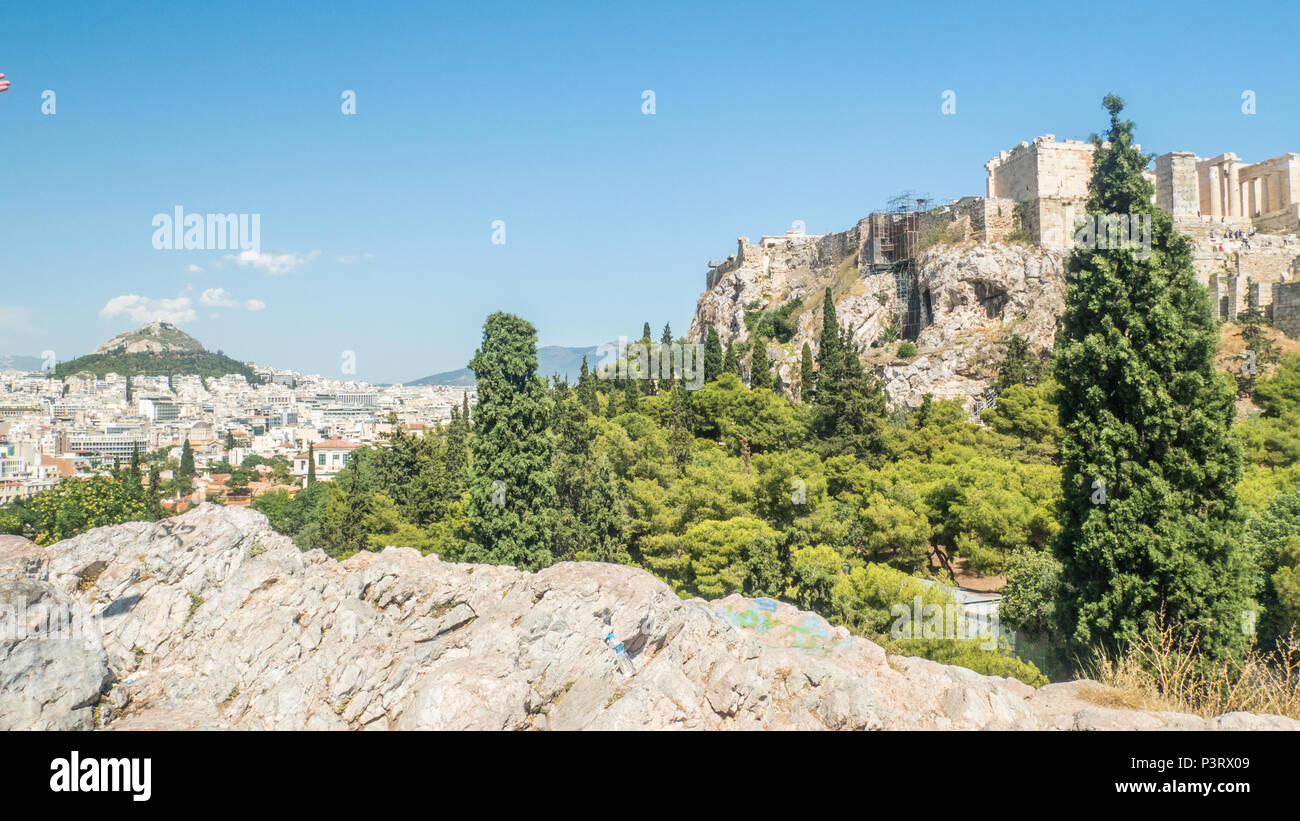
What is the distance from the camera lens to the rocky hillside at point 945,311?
36.0 m

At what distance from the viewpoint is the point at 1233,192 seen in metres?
41.5

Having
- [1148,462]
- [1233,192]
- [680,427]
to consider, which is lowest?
[680,427]

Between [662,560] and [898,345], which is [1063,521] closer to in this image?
[662,560]

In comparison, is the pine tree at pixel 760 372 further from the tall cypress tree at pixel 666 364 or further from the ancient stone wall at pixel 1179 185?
the ancient stone wall at pixel 1179 185

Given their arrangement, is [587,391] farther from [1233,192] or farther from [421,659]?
[1233,192]

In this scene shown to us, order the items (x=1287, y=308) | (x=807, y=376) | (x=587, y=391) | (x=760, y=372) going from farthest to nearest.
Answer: (x=587, y=391) < (x=760, y=372) < (x=807, y=376) < (x=1287, y=308)

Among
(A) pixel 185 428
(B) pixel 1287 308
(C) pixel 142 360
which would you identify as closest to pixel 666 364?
(B) pixel 1287 308

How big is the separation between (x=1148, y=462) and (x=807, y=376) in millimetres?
28032

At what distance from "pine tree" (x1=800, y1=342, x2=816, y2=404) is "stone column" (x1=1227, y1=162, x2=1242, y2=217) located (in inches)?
919

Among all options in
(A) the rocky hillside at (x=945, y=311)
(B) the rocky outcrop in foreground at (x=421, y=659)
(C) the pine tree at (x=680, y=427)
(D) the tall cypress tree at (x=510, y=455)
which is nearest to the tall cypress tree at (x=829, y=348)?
(A) the rocky hillside at (x=945, y=311)

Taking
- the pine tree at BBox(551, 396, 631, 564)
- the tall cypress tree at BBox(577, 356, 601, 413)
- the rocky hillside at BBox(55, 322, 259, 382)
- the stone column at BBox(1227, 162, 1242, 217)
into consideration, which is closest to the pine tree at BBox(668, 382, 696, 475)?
the tall cypress tree at BBox(577, 356, 601, 413)

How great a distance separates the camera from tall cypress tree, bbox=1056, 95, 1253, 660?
962 cm

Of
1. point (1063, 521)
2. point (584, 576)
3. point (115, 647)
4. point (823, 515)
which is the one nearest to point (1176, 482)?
point (1063, 521)

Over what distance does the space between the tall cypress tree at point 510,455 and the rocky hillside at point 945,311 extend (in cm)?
2171
